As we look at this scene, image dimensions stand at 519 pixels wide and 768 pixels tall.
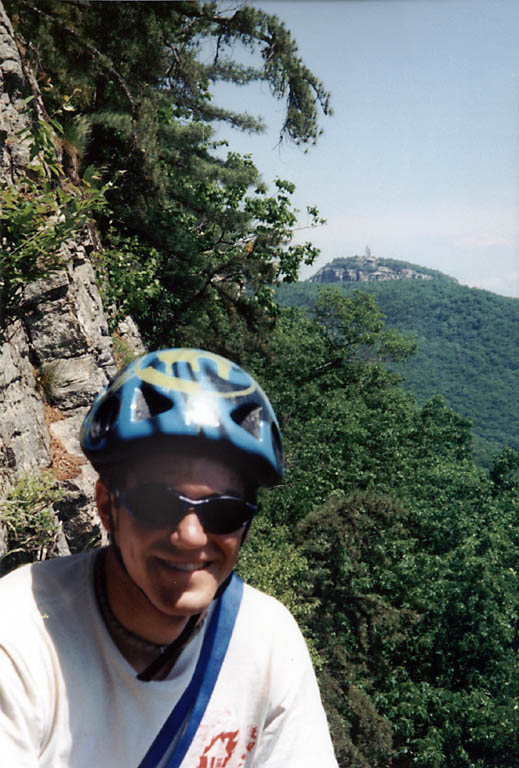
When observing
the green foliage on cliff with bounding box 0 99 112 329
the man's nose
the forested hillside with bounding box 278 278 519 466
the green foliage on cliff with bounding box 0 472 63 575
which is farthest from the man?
the forested hillside with bounding box 278 278 519 466

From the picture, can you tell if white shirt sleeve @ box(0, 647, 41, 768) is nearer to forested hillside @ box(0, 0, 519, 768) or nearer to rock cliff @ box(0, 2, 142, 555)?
forested hillside @ box(0, 0, 519, 768)

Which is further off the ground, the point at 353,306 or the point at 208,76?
the point at 208,76

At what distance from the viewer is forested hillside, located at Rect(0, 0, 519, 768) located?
10219mm

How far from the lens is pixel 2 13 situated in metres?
7.30

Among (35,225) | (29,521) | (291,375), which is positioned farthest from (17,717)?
(291,375)

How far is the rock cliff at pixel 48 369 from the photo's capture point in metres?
6.25

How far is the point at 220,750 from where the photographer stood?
1.41 meters

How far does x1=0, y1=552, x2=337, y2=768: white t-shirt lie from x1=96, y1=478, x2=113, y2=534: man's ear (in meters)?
0.12

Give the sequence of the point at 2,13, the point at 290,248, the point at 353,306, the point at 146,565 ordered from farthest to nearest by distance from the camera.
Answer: the point at 353,306, the point at 290,248, the point at 2,13, the point at 146,565

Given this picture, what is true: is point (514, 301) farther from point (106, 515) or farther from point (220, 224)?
point (106, 515)

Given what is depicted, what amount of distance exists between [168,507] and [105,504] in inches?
7.1

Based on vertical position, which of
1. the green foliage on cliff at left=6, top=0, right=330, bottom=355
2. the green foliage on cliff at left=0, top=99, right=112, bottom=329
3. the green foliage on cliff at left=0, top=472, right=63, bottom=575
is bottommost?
the green foliage on cliff at left=0, top=472, right=63, bottom=575

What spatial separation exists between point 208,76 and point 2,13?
923cm

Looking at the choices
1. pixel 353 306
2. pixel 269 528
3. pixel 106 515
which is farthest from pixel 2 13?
pixel 353 306
